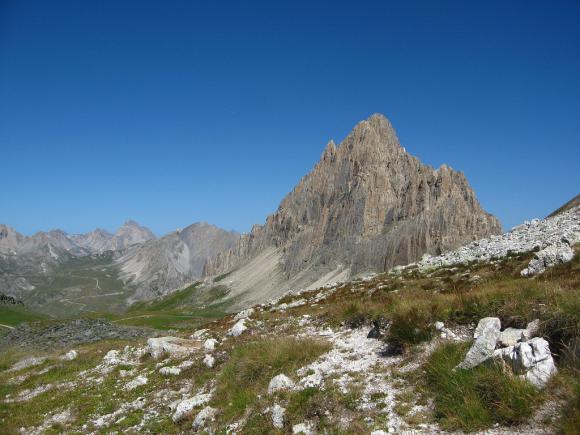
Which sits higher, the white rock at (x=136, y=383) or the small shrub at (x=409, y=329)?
the small shrub at (x=409, y=329)

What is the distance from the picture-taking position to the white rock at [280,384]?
11828 millimetres

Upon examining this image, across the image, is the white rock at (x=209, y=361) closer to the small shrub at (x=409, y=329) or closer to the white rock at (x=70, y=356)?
the small shrub at (x=409, y=329)

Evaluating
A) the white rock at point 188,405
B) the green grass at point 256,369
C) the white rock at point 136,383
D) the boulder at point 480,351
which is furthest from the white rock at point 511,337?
the white rock at point 136,383

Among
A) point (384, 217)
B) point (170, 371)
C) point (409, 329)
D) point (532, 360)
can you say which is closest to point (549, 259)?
point (409, 329)

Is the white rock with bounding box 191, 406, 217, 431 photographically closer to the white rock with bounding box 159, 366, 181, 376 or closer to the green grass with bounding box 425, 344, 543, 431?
the white rock with bounding box 159, 366, 181, 376

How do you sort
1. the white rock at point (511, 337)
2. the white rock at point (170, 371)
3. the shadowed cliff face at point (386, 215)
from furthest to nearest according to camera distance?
the shadowed cliff face at point (386, 215) → the white rock at point (170, 371) → the white rock at point (511, 337)

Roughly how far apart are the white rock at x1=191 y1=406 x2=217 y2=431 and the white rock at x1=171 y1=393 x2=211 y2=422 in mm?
705

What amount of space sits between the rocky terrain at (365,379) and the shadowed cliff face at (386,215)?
112 metres

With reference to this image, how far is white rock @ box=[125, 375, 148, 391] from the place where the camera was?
58.0 feet

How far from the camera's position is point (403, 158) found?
18512 centimetres

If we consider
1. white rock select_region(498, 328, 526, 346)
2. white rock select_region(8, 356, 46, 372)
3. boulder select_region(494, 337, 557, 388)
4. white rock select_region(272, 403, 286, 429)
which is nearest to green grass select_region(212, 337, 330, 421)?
white rock select_region(272, 403, 286, 429)

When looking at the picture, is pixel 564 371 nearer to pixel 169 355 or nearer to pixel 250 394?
pixel 250 394

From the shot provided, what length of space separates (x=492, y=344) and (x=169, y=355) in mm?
16006

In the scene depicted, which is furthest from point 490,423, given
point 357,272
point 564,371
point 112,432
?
point 357,272
